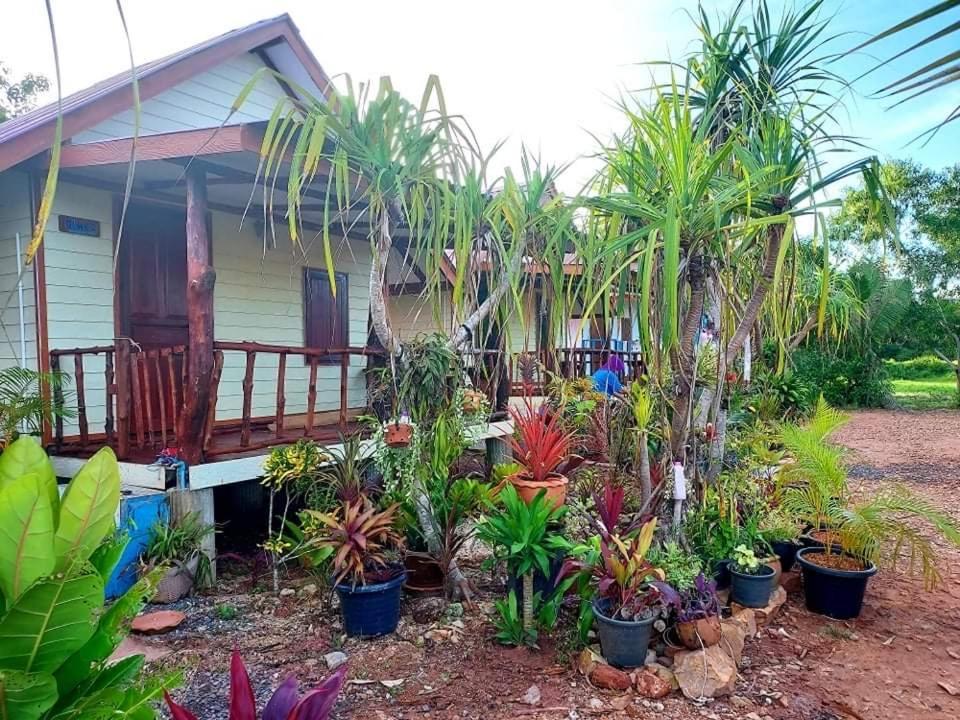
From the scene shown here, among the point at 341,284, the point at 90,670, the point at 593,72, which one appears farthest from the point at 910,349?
the point at 90,670

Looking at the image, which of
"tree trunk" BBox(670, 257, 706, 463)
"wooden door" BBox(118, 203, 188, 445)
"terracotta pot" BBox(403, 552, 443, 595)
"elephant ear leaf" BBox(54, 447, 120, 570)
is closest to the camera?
"elephant ear leaf" BBox(54, 447, 120, 570)

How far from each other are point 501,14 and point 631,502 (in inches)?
144

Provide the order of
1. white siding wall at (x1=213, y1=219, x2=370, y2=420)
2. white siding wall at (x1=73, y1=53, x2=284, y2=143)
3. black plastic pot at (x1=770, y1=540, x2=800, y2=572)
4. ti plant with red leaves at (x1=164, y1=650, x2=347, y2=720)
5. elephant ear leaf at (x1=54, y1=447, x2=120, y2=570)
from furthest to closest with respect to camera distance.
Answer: white siding wall at (x1=213, y1=219, x2=370, y2=420)
white siding wall at (x1=73, y1=53, x2=284, y2=143)
black plastic pot at (x1=770, y1=540, x2=800, y2=572)
ti plant with red leaves at (x1=164, y1=650, x2=347, y2=720)
elephant ear leaf at (x1=54, y1=447, x2=120, y2=570)

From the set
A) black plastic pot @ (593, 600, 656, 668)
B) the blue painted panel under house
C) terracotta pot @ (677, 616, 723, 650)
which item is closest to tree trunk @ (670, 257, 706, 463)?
terracotta pot @ (677, 616, 723, 650)

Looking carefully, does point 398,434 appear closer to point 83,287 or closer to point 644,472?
point 644,472

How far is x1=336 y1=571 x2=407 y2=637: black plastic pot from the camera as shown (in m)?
3.78

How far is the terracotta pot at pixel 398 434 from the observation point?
432cm

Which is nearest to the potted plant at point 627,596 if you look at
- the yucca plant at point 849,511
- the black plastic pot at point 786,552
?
the yucca plant at point 849,511

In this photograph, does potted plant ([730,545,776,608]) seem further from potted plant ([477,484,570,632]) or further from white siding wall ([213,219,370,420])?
white siding wall ([213,219,370,420])

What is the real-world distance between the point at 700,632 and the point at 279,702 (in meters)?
2.37

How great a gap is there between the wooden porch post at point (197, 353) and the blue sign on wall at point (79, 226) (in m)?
1.51

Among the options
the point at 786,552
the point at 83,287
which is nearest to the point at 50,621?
the point at 786,552

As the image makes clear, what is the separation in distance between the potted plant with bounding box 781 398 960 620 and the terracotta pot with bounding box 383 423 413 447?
9.40 feet

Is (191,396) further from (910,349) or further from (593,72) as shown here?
(910,349)
